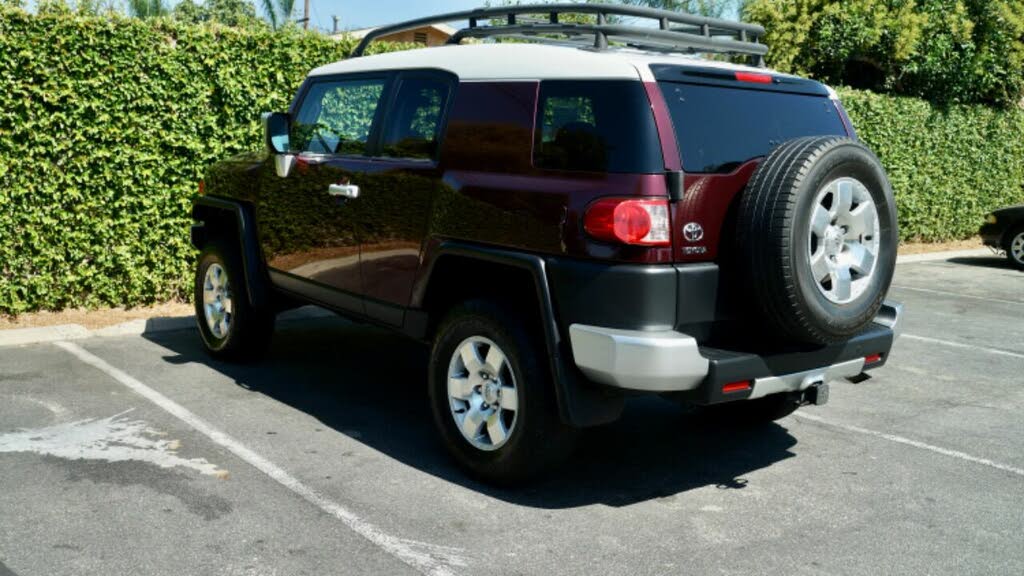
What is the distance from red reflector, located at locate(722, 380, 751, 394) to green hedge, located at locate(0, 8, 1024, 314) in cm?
600

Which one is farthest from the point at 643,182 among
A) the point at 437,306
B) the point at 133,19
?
the point at 133,19

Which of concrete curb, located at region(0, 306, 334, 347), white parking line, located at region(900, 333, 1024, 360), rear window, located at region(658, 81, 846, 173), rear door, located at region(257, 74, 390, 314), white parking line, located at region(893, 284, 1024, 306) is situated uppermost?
rear window, located at region(658, 81, 846, 173)

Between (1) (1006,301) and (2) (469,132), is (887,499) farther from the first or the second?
(1) (1006,301)

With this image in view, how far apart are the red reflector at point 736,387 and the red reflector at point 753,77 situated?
1.44 m

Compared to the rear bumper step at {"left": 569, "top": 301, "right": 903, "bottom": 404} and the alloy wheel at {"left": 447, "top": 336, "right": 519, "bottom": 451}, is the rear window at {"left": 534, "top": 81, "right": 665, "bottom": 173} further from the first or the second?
the alloy wheel at {"left": 447, "top": 336, "right": 519, "bottom": 451}

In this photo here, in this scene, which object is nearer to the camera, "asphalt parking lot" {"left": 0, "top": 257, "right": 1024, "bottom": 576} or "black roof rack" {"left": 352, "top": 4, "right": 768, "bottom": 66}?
"asphalt parking lot" {"left": 0, "top": 257, "right": 1024, "bottom": 576}

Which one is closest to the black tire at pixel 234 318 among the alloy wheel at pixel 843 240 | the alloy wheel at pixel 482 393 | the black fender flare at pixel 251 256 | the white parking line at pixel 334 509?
the black fender flare at pixel 251 256

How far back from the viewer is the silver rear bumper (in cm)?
397

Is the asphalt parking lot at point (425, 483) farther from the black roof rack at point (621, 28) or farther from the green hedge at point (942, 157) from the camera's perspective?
the green hedge at point (942, 157)

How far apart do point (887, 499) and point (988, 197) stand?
49.6ft

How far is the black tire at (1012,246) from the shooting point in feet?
47.5

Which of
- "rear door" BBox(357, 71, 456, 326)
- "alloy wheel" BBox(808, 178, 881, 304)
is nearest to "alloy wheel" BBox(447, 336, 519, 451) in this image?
"rear door" BBox(357, 71, 456, 326)

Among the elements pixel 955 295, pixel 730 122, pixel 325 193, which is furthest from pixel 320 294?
pixel 955 295

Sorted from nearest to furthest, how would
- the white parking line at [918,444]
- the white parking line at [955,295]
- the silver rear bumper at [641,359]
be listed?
the silver rear bumper at [641,359]
the white parking line at [918,444]
the white parking line at [955,295]
